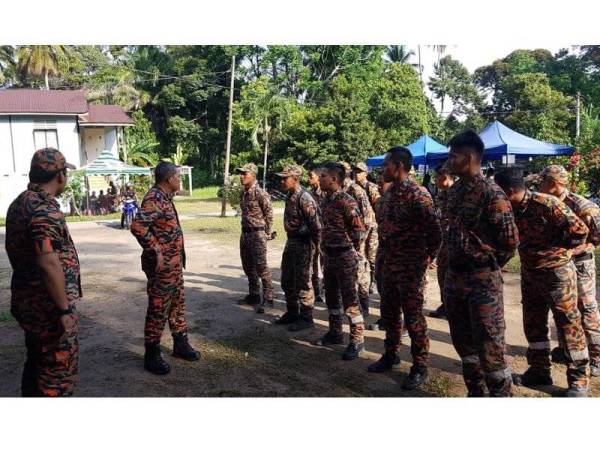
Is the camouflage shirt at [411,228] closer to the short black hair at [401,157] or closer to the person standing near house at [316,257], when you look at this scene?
the short black hair at [401,157]

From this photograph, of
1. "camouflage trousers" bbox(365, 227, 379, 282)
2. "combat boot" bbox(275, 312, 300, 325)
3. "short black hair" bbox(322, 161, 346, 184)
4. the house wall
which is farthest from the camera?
the house wall

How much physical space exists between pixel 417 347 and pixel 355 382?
0.59 metres

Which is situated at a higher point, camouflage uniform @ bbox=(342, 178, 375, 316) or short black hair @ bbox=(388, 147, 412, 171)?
short black hair @ bbox=(388, 147, 412, 171)

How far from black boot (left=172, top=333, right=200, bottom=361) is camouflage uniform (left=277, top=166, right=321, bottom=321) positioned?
4.46ft

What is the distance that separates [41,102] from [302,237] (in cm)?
2120

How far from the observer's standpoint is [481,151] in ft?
10.6

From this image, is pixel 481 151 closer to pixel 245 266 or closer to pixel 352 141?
pixel 245 266

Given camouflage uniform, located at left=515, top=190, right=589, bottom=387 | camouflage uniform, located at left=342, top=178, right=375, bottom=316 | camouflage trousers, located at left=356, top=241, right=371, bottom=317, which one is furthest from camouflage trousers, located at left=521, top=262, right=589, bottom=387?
camouflage trousers, located at left=356, top=241, right=371, bottom=317

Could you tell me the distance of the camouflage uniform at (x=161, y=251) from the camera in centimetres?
420

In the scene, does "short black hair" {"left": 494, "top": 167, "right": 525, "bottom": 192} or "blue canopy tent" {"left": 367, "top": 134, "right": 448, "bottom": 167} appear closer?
"short black hair" {"left": 494, "top": 167, "right": 525, "bottom": 192}

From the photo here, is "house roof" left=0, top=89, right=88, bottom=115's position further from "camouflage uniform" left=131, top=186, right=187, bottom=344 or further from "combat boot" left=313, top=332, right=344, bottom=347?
"combat boot" left=313, top=332, right=344, bottom=347

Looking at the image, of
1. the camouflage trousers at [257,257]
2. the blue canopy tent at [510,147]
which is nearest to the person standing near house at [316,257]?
the camouflage trousers at [257,257]

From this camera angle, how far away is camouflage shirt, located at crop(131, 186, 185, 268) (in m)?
4.17

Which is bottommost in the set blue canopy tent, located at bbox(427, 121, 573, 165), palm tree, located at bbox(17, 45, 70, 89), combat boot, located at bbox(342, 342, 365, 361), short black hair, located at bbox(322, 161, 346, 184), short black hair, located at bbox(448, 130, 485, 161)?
combat boot, located at bbox(342, 342, 365, 361)
